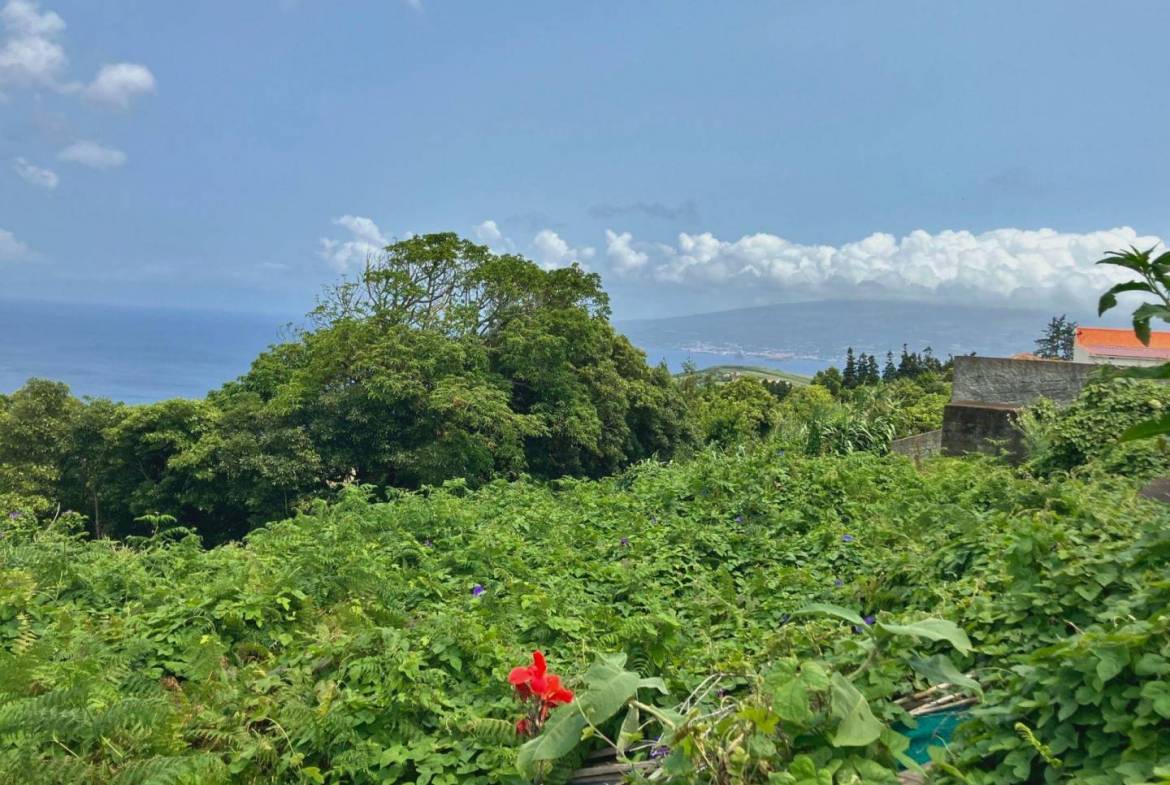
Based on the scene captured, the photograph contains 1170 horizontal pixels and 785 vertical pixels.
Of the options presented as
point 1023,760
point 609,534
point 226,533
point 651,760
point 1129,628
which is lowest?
point 226,533

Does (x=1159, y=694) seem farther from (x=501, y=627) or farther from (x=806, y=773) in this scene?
(x=501, y=627)

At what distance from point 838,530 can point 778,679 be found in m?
3.40

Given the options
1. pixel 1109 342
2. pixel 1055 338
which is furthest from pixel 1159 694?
pixel 1055 338

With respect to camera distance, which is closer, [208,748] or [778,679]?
[778,679]

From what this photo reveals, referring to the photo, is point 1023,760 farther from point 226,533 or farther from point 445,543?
point 226,533

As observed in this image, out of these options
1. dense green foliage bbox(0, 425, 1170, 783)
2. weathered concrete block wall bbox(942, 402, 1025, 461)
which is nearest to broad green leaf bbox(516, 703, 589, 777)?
dense green foliage bbox(0, 425, 1170, 783)

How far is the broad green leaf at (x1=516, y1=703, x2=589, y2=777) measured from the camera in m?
1.63

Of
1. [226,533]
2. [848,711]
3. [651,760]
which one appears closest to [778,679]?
[848,711]

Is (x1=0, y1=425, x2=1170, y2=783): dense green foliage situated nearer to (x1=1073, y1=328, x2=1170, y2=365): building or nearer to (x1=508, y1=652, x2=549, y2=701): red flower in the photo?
(x1=508, y1=652, x2=549, y2=701): red flower

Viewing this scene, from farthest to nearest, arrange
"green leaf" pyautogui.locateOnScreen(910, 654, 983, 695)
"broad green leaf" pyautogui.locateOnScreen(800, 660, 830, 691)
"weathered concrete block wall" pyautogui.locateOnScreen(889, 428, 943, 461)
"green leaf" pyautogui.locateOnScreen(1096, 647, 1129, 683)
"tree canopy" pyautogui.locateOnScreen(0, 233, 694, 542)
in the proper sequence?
"tree canopy" pyautogui.locateOnScreen(0, 233, 694, 542)
"weathered concrete block wall" pyautogui.locateOnScreen(889, 428, 943, 461)
"green leaf" pyautogui.locateOnScreen(910, 654, 983, 695)
"broad green leaf" pyautogui.locateOnScreen(800, 660, 830, 691)
"green leaf" pyautogui.locateOnScreen(1096, 647, 1129, 683)

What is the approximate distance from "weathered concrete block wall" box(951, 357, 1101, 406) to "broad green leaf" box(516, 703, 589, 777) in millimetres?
8819

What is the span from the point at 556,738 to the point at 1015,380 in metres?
9.20

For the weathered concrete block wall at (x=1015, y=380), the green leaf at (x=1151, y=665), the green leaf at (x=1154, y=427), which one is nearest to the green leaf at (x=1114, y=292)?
the green leaf at (x=1154, y=427)

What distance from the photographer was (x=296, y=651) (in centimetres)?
284
